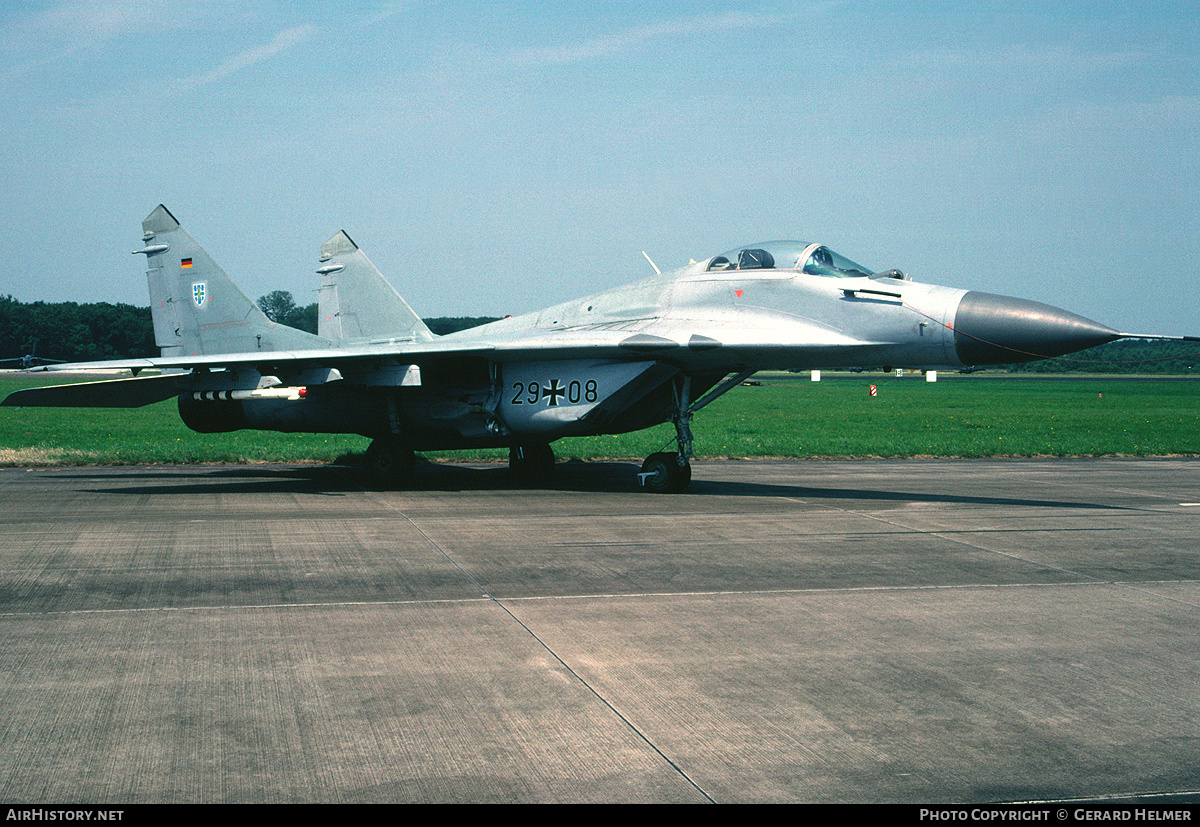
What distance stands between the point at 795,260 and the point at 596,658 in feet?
28.5

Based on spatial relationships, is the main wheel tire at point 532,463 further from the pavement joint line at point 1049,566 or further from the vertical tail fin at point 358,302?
the pavement joint line at point 1049,566

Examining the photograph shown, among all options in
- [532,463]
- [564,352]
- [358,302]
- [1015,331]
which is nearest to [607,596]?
[1015,331]

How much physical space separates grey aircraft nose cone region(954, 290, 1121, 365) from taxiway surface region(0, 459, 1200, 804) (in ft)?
6.26

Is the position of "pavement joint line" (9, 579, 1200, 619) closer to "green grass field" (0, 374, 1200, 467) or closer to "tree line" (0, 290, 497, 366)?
"green grass field" (0, 374, 1200, 467)

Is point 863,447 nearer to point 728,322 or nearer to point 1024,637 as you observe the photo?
point 728,322

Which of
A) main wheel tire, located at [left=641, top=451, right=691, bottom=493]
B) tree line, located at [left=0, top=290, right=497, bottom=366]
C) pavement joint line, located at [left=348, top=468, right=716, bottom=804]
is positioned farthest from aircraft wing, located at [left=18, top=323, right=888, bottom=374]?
tree line, located at [left=0, top=290, right=497, bottom=366]

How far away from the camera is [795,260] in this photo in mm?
13078

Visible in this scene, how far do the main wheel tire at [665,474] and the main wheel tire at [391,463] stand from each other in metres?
4.00

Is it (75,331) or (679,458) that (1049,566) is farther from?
(75,331)

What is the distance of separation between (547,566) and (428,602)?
61.6 inches

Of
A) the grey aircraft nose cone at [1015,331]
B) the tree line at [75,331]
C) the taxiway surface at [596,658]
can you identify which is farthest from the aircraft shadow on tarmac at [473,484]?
the tree line at [75,331]

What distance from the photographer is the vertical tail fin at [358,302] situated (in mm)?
18125

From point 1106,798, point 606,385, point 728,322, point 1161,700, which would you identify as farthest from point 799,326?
point 1106,798

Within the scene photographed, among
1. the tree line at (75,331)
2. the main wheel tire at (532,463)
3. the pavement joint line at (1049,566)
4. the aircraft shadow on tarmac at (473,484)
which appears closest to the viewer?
the pavement joint line at (1049,566)
